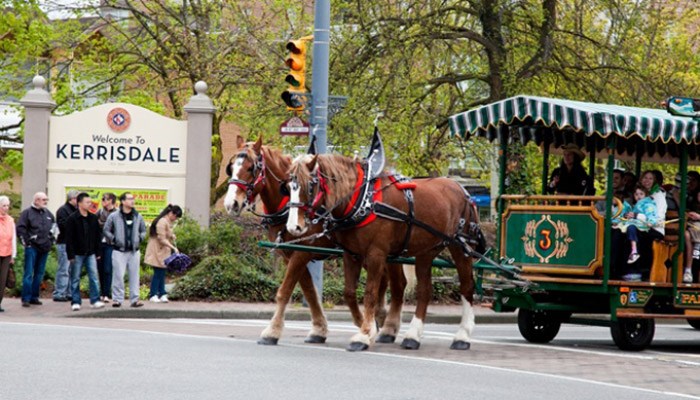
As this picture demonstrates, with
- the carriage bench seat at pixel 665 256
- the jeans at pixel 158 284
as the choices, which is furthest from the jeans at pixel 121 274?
the carriage bench seat at pixel 665 256

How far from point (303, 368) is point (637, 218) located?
17.8 ft

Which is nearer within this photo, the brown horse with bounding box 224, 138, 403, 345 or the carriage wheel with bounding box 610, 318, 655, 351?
the brown horse with bounding box 224, 138, 403, 345

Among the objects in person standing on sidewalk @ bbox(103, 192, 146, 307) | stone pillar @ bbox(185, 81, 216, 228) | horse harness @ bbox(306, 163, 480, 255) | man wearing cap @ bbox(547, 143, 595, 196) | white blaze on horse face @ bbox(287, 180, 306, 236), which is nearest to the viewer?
white blaze on horse face @ bbox(287, 180, 306, 236)

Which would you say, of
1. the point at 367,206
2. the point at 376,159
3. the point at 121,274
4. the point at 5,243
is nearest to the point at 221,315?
the point at 121,274

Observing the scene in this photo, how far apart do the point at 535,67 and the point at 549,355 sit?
12.0m

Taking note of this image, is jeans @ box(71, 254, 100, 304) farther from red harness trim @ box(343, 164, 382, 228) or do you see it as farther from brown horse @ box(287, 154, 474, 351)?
red harness trim @ box(343, 164, 382, 228)

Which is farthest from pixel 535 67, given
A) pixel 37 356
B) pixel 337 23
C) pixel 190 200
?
pixel 37 356

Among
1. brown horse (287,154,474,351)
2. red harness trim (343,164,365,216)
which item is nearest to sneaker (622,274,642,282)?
brown horse (287,154,474,351)

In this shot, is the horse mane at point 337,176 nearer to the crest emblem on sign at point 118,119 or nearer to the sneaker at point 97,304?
the sneaker at point 97,304

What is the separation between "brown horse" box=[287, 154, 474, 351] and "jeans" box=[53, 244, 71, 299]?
7771mm

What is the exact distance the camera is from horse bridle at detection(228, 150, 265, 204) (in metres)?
14.0

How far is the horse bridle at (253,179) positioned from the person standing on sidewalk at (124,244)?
6.23 metres

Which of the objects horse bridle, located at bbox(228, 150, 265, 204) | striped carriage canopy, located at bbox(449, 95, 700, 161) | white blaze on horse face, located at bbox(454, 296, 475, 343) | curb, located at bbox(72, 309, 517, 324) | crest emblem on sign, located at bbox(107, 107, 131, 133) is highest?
crest emblem on sign, located at bbox(107, 107, 131, 133)

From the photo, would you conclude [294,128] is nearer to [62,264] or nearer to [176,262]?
[176,262]
